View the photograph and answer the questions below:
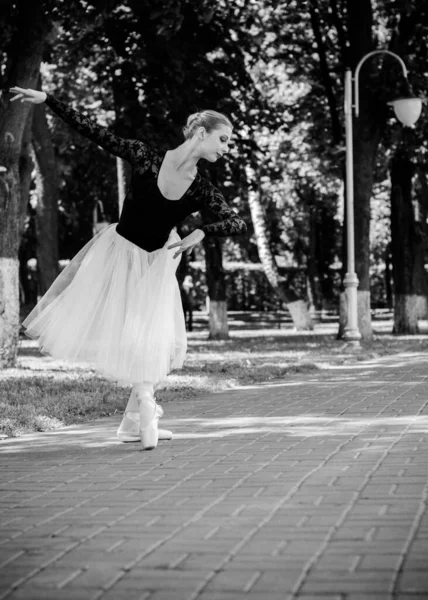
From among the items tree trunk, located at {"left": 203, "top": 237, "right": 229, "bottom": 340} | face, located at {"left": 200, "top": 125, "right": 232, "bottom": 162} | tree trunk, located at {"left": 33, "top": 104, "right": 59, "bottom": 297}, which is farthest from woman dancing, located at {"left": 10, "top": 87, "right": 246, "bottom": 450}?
tree trunk, located at {"left": 203, "top": 237, "right": 229, "bottom": 340}

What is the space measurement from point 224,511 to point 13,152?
1115 cm

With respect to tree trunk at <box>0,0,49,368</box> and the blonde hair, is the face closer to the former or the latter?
the blonde hair

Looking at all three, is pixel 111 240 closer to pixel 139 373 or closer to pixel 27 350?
pixel 139 373

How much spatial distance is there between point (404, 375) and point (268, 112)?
12.7 metres

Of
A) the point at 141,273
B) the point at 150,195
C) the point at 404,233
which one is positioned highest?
the point at 404,233

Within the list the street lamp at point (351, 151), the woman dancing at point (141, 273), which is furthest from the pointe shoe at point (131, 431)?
the street lamp at point (351, 151)

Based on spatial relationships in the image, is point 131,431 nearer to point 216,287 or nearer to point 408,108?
point 408,108

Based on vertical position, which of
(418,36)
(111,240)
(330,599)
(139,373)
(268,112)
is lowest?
(330,599)

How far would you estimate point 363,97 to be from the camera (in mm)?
24828

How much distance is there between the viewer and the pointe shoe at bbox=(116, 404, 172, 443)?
26.8 feet

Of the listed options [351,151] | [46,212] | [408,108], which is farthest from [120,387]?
[46,212]

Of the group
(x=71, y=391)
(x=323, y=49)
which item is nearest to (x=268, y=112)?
(x=323, y=49)

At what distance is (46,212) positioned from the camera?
2489 centimetres

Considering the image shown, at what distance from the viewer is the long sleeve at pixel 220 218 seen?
7.64 metres
